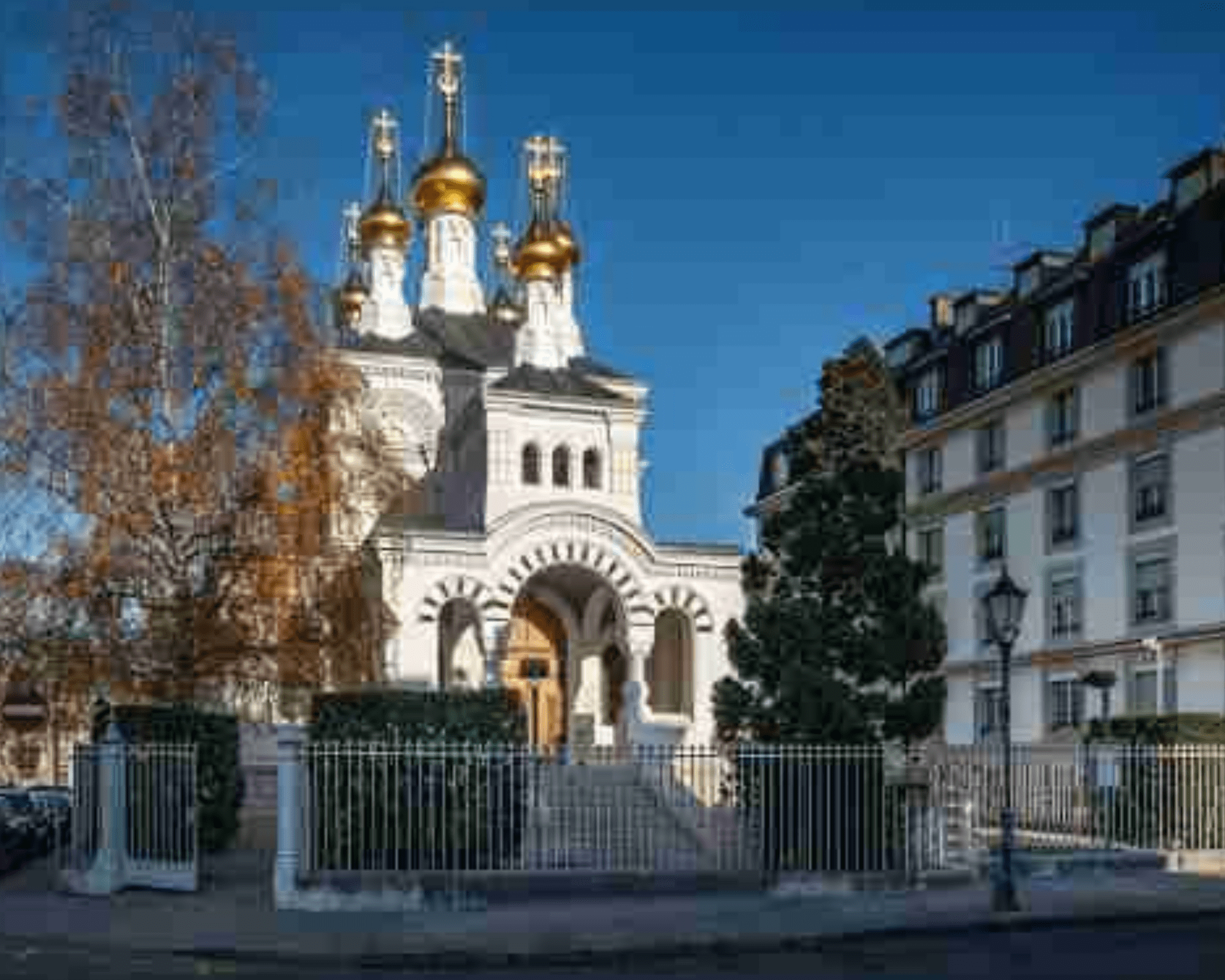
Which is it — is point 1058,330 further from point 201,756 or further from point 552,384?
point 201,756

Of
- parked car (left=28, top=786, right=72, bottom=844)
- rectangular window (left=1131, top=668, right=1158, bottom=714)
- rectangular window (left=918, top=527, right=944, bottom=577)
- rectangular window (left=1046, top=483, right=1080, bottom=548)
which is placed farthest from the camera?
rectangular window (left=918, top=527, right=944, bottom=577)

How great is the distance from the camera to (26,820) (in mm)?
24297

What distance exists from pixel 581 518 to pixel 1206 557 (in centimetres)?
1307

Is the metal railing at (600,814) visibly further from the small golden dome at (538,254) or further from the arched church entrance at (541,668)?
the small golden dome at (538,254)

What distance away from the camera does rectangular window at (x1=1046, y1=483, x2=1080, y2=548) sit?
3619cm

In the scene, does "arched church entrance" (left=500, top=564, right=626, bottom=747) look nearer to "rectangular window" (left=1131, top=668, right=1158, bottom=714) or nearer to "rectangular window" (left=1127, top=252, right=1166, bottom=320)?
"rectangular window" (left=1131, top=668, right=1158, bottom=714)

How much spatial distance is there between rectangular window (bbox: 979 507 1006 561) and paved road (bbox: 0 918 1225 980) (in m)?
24.5

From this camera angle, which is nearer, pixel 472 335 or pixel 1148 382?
pixel 1148 382

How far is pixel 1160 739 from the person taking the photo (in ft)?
72.9

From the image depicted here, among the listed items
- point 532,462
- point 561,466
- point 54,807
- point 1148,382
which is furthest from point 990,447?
point 54,807

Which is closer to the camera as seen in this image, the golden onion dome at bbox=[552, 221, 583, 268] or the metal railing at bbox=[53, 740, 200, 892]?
the metal railing at bbox=[53, 740, 200, 892]

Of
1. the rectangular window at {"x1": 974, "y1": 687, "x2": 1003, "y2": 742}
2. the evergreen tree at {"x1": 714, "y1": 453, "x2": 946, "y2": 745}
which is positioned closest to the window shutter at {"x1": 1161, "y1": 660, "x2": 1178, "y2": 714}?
the rectangular window at {"x1": 974, "y1": 687, "x2": 1003, "y2": 742}

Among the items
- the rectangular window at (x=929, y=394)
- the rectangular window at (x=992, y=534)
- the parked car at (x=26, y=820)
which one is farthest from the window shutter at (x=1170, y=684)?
the parked car at (x=26, y=820)

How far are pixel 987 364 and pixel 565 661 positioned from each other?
13.5 m
